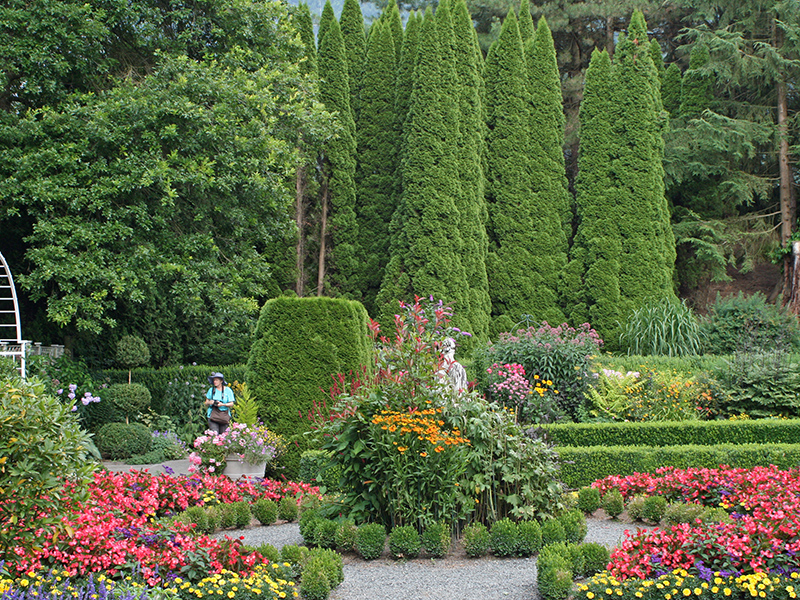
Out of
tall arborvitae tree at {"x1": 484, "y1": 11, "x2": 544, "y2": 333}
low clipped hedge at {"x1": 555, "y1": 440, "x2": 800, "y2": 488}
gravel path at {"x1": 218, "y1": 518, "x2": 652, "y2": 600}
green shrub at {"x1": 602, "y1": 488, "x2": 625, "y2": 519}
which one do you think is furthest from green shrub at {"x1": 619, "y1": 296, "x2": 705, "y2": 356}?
gravel path at {"x1": 218, "y1": 518, "x2": 652, "y2": 600}

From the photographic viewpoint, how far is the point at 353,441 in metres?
5.00

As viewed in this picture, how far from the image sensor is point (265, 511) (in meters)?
5.88

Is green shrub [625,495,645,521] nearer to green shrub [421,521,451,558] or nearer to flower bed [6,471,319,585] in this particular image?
green shrub [421,521,451,558]

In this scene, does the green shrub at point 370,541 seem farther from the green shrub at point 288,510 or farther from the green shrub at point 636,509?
the green shrub at point 636,509

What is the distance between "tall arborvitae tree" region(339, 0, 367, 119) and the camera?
16.5 meters

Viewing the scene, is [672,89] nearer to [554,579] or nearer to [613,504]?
[613,504]

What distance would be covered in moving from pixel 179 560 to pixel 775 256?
16383 millimetres

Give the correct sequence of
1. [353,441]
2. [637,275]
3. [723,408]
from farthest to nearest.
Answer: [637,275], [723,408], [353,441]

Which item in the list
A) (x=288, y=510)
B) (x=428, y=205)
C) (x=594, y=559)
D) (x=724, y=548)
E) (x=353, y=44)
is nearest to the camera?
(x=724, y=548)

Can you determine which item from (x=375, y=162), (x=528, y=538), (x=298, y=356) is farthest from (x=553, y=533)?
(x=375, y=162)

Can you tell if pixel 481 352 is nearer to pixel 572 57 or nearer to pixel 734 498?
pixel 734 498

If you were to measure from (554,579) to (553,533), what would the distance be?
984mm

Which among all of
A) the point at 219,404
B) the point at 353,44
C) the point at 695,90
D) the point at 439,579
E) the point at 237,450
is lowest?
the point at 439,579

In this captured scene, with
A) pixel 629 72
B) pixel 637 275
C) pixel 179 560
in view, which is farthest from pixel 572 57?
pixel 179 560
